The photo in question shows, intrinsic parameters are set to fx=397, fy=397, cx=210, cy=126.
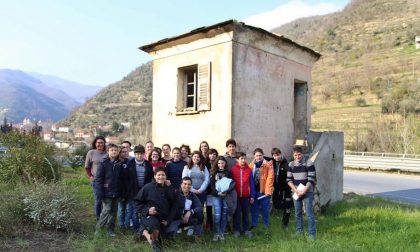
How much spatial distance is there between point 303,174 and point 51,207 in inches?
172

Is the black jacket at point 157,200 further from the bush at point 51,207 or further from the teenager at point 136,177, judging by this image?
the bush at point 51,207

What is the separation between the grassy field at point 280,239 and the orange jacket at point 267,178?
0.75m

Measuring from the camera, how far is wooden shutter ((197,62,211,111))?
9133mm

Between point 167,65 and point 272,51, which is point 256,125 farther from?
point 167,65

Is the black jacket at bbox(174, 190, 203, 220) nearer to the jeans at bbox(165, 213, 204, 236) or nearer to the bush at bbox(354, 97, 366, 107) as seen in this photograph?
the jeans at bbox(165, 213, 204, 236)

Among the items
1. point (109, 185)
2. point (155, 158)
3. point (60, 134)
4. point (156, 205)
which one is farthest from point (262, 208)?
point (60, 134)

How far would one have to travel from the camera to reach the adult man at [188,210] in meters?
6.40

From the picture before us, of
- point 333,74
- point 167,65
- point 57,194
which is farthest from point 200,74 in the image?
point 333,74

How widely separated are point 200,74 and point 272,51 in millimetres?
1867

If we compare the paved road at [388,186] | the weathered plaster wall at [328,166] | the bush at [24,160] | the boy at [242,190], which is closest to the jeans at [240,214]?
the boy at [242,190]

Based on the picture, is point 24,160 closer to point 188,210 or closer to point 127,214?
point 127,214

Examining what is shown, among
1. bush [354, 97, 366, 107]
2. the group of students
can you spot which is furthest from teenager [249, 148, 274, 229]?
bush [354, 97, 366, 107]

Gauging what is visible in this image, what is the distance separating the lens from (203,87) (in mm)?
9336

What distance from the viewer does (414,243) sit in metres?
6.64
